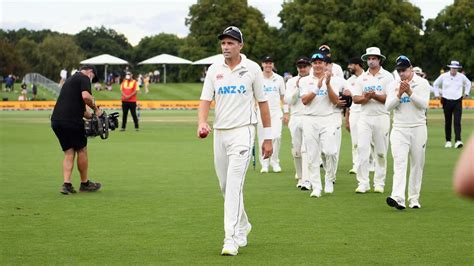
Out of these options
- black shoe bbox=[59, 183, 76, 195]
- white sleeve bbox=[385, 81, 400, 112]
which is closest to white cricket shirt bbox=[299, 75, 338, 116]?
white sleeve bbox=[385, 81, 400, 112]

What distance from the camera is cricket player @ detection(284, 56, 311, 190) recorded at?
15.9m

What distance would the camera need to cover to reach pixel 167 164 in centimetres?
2111

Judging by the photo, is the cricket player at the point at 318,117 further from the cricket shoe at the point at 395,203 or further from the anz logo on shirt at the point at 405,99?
the cricket shoe at the point at 395,203

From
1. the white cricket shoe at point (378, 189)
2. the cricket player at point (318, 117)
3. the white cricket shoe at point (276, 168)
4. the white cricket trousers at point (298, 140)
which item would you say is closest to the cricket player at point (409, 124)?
the cricket player at point (318, 117)

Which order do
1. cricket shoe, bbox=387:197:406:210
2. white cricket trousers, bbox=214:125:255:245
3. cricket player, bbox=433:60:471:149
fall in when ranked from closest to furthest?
white cricket trousers, bbox=214:125:255:245 → cricket shoe, bbox=387:197:406:210 → cricket player, bbox=433:60:471:149

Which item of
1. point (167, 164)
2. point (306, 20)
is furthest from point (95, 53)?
point (167, 164)

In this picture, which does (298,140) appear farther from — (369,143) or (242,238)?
(242,238)

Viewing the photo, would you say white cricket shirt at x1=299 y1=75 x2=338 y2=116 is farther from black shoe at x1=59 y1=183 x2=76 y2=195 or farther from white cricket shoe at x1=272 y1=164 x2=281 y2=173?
white cricket shoe at x1=272 y1=164 x2=281 y2=173

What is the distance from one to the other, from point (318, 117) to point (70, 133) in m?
3.85

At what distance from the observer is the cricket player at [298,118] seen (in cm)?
1589

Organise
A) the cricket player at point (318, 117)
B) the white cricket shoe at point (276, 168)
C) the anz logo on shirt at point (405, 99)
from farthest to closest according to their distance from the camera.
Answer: the white cricket shoe at point (276, 168)
the cricket player at point (318, 117)
the anz logo on shirt at point (405, 99)

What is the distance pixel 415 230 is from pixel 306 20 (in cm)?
9510

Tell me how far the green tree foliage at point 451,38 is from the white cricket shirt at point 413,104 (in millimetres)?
84818

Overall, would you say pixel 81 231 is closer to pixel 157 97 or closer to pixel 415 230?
pixel 415 230
